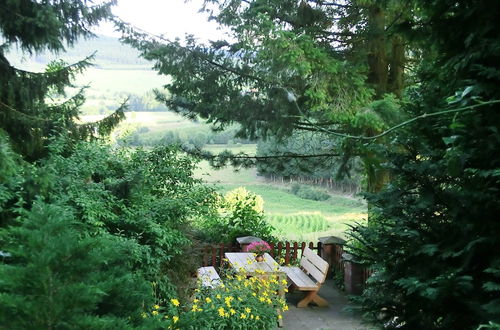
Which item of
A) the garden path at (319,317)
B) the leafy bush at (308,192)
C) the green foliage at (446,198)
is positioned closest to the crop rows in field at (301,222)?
the leafy bush at (308,192)

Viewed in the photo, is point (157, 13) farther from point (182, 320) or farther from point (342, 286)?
point (182, 320)

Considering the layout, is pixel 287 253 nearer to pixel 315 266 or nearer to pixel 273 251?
pixel 273 251

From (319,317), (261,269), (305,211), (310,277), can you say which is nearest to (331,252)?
(310,277)

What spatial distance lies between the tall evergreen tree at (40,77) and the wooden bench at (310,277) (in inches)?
142

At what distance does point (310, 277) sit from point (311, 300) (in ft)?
2.33

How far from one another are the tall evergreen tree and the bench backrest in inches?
142

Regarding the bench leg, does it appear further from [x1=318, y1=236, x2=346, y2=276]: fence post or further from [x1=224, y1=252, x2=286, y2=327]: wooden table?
Answer: [x1=318, y1=236, x2=346, y2=276]: fence post

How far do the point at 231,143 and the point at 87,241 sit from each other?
8354mm

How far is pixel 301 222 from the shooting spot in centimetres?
1369

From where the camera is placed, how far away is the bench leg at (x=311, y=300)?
24.9 ft

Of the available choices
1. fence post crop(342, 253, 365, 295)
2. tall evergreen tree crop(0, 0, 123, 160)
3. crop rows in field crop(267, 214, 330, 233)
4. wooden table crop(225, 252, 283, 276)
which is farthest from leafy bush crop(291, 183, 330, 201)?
tall evergreen tree crop(0, 0, 123, 160)

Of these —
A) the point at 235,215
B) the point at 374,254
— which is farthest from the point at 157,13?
the point at 374,254

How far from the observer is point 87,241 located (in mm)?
1755

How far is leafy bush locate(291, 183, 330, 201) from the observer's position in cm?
1323
